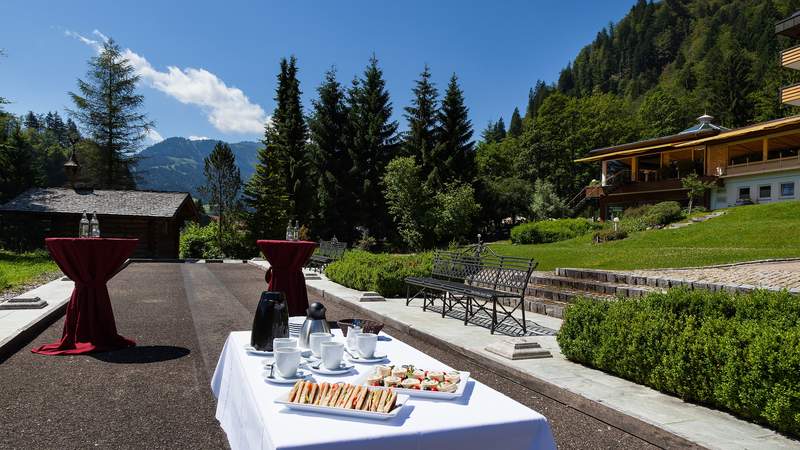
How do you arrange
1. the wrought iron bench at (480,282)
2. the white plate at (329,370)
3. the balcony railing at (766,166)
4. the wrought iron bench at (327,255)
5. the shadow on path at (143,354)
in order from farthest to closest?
the balcony railing at (766,166) < the wrought iron bench at (327,255) < the wrought iron bench at (480,282) < the shadow on path at (143,354) < the white plate at (329,370)

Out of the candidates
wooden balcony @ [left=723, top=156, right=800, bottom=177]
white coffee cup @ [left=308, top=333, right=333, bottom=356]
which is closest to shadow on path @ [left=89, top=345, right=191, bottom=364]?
white coffee cup @ [left=308, top=333, right=333, bottom=356]

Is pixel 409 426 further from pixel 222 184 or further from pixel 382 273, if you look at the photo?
pixel 222 184

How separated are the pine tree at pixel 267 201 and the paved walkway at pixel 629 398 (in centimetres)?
2512

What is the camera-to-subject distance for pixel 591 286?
986 centimetres

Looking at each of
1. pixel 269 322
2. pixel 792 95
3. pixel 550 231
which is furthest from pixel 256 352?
pixel 792 95

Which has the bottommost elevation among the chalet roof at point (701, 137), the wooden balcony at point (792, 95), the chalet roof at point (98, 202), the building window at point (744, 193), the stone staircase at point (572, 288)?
the stone staircase at point (572, 288)

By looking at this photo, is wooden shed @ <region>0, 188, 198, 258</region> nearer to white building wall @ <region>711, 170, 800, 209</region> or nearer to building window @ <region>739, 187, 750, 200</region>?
white building wall @ <region>711, 170, 800, 209</region>

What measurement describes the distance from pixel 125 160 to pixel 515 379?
45735mm

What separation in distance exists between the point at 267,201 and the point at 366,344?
30038 millimetres

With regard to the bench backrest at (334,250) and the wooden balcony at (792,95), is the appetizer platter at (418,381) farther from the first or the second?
the wooden balcony at (792,95)

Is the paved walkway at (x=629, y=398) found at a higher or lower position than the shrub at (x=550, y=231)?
lower

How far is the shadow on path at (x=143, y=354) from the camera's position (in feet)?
18.9

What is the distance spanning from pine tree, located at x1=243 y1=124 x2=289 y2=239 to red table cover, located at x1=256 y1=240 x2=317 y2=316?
24.3m

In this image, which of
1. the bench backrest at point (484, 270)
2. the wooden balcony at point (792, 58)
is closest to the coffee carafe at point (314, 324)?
the bench backrest at point (484, 270)
